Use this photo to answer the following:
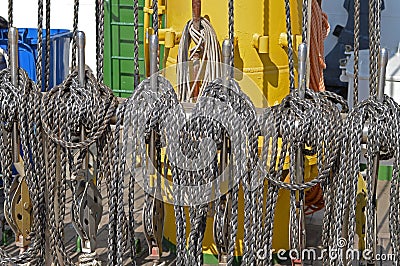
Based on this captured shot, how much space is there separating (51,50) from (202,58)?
2.40 metres

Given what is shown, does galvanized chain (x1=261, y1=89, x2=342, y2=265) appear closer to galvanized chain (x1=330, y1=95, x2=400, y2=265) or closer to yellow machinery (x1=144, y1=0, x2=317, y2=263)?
galvanized chain (x1=330, y1=95, x2=400, y2=265)

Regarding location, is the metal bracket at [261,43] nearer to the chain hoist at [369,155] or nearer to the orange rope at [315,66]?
the orange rope at [315,66]

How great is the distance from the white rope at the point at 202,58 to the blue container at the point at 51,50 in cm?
200

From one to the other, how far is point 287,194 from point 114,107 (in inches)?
83.8

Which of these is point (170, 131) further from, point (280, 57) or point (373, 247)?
point (280, 57)

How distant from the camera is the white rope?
11.8 feet

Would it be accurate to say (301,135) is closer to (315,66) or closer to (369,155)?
(369,155)

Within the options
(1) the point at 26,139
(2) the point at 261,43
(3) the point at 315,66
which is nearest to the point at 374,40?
(1) the point at 26,139

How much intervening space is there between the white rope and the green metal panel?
352 centimetres

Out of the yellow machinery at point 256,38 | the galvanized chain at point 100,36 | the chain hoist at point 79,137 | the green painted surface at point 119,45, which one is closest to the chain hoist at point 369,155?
the chain hoist at point 79,137

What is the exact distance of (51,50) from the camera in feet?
19.1

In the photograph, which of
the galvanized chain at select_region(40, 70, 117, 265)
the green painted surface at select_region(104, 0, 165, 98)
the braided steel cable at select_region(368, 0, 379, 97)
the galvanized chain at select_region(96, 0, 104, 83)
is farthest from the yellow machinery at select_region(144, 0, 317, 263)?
the green painted surface at select_region(104, 0, 165, 98)

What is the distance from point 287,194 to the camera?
14.6ft

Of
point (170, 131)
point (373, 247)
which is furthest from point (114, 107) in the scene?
point (373, 247)
